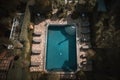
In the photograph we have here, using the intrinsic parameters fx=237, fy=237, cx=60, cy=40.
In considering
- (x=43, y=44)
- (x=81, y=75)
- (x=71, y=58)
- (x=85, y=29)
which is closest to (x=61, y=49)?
(x=71, y=58)

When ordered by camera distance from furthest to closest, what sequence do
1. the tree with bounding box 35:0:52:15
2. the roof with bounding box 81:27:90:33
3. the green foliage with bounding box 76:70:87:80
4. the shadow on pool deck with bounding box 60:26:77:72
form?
the roof with bounding box 81:27:90:33
the tree with bounding box 35:0:52:15
the shadow on pool deck with bounding box 60:26:77:72
the green foliage with bounding box 76:70:87:80

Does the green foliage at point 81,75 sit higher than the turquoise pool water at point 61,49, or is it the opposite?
the turquoise pool water at point 61,49

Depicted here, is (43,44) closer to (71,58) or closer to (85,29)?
(71,58)

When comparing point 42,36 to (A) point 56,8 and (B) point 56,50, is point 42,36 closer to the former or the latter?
(B) point 56,50

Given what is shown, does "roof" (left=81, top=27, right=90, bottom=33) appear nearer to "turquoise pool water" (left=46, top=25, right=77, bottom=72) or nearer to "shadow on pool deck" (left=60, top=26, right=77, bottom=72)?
"turquoise pool water" (left=46, top=25, right=77, bottom=72)

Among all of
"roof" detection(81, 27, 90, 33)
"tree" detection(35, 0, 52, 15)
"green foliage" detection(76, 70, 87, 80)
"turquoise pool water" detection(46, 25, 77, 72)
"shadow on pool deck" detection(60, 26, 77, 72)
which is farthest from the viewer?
"roof" detection(81, 27, 90, 33)

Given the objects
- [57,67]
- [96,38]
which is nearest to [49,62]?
[57,67]

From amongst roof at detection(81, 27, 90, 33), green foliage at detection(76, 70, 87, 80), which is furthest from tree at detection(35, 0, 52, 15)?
green foliage at detection(76, 70, 87, 80)

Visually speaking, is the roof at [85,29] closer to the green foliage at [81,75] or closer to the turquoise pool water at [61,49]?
the turquoise pool water at [61,49]

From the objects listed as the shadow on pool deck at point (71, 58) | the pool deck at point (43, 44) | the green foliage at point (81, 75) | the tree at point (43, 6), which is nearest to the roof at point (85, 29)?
the pool deck at point (43, 44)
